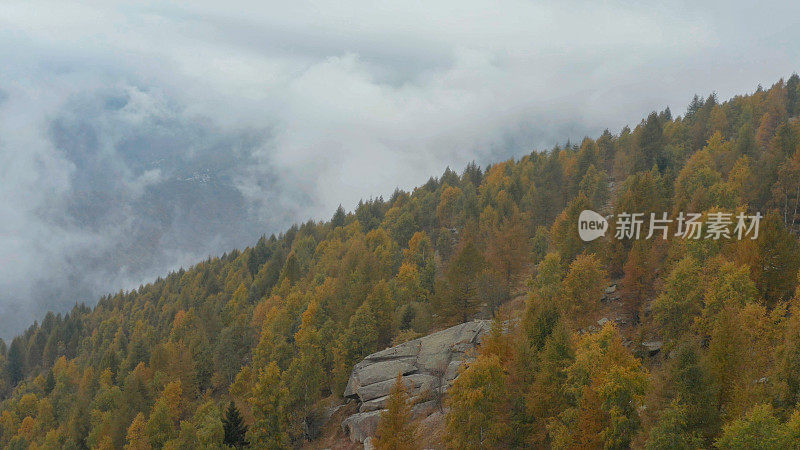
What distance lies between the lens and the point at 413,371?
5425 cm

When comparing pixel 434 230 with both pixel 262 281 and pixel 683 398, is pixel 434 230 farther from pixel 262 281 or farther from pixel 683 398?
pixel 683 398

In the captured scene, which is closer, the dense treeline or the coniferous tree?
the dense treeline

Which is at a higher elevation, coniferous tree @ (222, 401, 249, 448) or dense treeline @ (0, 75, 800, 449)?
dense treeline @ (0, 75, 800, 449)

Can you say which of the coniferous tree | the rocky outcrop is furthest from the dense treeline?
the rocky outcrop

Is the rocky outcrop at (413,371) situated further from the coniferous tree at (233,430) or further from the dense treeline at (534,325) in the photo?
the coniferous tree at (233,430)

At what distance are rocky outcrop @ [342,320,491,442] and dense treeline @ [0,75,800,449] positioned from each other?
3684 mm

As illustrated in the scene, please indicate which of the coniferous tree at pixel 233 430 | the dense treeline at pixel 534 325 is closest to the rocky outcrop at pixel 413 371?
the dense treeline at pixel 534 325

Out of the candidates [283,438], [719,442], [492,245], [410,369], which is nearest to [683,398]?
[719,442]

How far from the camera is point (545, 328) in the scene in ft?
128

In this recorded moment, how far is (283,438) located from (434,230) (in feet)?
258

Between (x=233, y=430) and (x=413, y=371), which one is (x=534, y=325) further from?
(x=233, y=430)

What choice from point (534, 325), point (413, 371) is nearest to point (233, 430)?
point (413, 371)

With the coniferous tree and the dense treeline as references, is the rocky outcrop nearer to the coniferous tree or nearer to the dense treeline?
the dense treeline

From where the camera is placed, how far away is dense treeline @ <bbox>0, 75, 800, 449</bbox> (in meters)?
30.9
